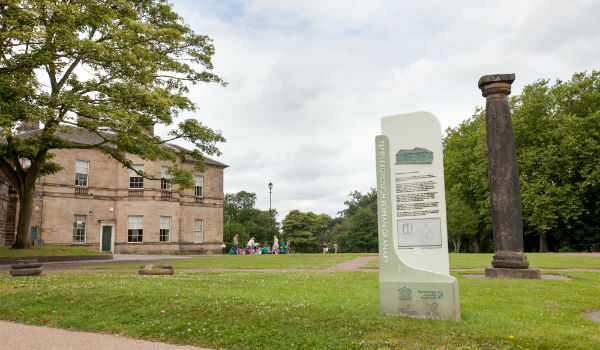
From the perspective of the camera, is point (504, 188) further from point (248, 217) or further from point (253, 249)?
point (248, 217)

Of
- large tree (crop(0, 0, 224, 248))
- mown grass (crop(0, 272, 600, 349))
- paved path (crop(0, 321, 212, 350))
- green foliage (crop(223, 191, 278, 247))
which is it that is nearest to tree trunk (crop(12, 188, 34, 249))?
large tree (crop(0, 0, 224, 248))

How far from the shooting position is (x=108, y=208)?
39.8 m

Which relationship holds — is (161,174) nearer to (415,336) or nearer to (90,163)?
(90,163)

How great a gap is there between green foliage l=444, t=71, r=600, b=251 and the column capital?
27.6m

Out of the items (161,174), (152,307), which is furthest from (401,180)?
(161,174)

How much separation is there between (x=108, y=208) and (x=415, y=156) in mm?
38623

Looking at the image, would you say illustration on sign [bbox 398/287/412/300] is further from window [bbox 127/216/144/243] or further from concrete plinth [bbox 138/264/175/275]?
window [bbox 127/216/144/243]

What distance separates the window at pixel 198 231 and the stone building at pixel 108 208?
28 cm

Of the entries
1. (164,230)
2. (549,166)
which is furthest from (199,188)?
(549,166)

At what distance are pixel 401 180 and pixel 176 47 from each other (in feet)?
68.0

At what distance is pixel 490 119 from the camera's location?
44.9 ft

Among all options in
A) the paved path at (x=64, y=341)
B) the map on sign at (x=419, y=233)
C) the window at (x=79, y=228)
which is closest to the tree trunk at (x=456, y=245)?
the window at (x=79, y=228)

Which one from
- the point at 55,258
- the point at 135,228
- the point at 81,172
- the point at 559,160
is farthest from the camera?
the point at 135,228

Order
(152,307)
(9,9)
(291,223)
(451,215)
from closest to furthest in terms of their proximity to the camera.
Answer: (152,307) → (9,9) → (451,215) → (291,223)
